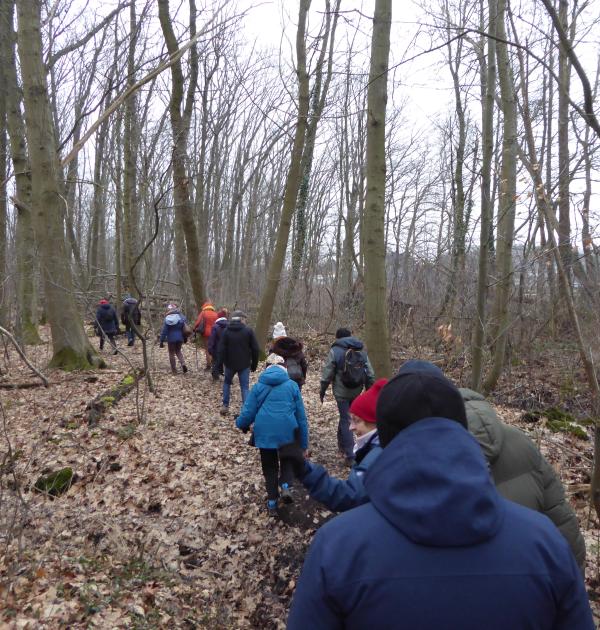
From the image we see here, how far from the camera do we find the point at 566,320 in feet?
38.3

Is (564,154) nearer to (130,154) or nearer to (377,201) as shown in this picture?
(377,201)

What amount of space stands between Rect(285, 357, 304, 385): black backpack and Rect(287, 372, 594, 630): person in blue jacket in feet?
18.4

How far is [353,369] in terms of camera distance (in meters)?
6.19

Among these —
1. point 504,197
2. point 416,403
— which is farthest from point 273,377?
point 504,197

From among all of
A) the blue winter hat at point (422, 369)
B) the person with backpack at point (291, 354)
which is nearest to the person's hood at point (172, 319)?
the person with backpack at point (291, 354)

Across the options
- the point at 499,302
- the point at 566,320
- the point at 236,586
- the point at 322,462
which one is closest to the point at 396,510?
the point at 236,586

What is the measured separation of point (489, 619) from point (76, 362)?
9.82 meters

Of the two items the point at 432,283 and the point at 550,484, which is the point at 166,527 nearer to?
the point at 550,484

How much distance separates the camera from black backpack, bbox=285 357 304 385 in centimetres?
699

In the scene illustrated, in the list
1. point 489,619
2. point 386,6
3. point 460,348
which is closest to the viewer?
point 489,619

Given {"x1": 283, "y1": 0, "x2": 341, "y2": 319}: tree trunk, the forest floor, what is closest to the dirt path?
the forest floor

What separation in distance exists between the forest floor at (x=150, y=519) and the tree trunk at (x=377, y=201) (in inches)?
71.2

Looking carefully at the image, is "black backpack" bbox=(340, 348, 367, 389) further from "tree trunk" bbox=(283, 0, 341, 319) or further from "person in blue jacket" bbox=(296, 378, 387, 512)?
"tree trunk" bbox=(283, 0, 341, 319)

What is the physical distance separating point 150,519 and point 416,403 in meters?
4.57
